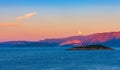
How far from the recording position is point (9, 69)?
79500 millimetres

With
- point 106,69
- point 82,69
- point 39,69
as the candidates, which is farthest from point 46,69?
point 106,69

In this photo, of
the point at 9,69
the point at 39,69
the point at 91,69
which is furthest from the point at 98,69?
the point at 9,69

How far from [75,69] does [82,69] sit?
154 centimetres

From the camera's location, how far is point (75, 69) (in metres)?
78.2

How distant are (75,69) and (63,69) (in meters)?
2.64

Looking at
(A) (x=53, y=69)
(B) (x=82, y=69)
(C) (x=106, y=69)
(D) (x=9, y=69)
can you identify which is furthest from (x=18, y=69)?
(C) (x=106, y=69)

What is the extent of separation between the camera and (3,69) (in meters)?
80.4

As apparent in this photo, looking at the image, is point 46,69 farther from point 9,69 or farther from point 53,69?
point 9,69

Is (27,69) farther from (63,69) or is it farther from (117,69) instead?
(117,69)

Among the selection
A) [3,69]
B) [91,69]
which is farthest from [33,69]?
[91,69]

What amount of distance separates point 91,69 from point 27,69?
1348cm

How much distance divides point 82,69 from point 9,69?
15557 millimetres

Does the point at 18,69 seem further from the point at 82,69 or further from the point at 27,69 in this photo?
the point at 82,69

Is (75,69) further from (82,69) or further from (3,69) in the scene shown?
(3,69)
